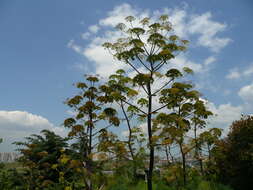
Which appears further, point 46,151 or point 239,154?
point 46,151

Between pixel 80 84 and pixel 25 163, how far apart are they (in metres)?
3.81

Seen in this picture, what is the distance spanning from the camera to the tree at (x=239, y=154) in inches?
349

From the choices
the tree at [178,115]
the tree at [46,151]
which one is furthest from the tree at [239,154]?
the tree at [46,151]

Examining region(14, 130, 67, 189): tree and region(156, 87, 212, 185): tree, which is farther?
region(14, 130, 67, 189): tree

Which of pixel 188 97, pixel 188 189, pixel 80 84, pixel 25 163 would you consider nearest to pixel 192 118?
pixel 188 97

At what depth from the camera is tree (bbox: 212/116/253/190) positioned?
29.1 ft

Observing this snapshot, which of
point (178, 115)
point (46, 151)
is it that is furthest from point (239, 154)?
point (46, 151)

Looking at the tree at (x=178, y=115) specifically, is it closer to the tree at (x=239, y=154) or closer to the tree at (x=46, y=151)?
the tree at (x=239, y=154)

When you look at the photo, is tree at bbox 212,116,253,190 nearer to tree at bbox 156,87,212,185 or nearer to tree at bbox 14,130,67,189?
tree at bbox 156,87,212,185

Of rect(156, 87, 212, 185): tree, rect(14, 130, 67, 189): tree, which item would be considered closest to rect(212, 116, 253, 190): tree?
rect(156, 87, 212, 185): tree

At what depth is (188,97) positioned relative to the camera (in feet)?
26.8

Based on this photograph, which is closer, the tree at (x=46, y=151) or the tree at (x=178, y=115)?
the tree at (x=178, y=115)

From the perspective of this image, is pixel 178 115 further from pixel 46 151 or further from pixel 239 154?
pixel 46 151

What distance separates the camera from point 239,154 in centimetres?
894
